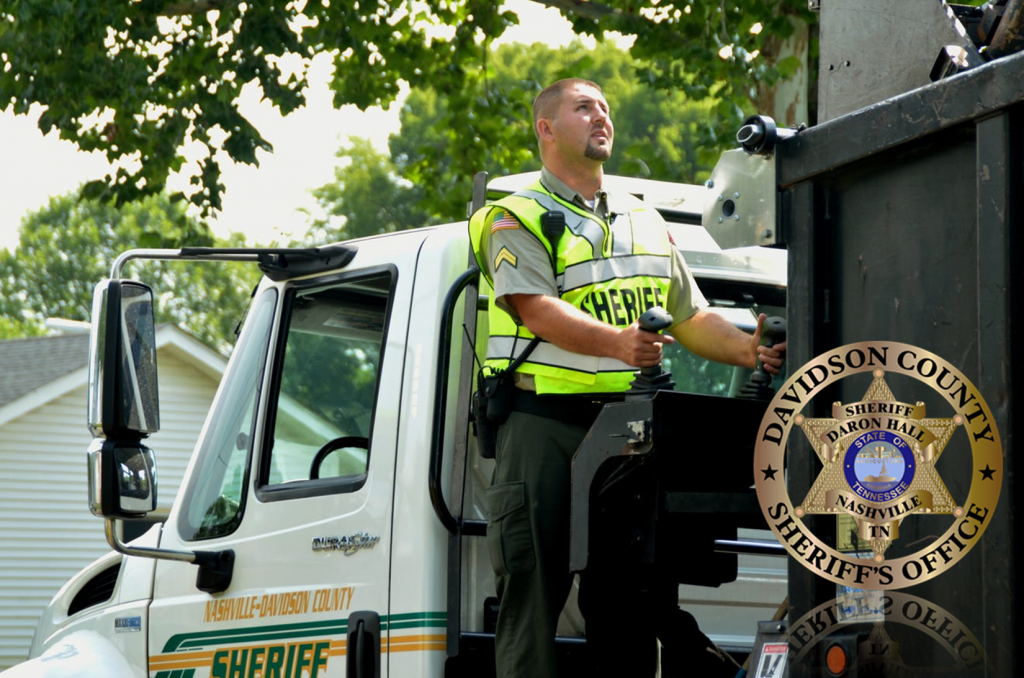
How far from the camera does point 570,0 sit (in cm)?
1070

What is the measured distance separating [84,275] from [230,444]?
5401cm

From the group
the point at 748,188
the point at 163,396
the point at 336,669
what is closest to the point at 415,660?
the point at 336,669

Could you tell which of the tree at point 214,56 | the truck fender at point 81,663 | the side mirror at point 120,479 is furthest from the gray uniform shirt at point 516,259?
the tree at point 214,56

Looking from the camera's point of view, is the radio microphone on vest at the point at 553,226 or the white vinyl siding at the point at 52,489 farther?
the white vinyl siding at the point at 52,489

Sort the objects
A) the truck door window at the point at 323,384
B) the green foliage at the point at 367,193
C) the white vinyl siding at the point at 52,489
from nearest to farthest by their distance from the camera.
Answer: the truck door window at the point at 323,384 < the white vinyl siding at the point at 52,489 < the green foliage at the point at 367,193

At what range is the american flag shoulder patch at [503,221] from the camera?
320 cm

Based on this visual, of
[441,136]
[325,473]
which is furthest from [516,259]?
[441,136]

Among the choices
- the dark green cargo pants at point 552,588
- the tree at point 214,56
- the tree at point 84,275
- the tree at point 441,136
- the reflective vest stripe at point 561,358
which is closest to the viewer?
the dark green cargo pants at point 552,588

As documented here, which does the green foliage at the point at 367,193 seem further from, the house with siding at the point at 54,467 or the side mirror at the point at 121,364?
the side mirror at the point at 121,364

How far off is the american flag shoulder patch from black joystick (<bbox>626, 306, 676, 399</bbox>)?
1.94ft

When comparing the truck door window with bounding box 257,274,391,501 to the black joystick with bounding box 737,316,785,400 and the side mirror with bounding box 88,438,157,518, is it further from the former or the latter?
the black joystick with bounding box 737,316,785,400

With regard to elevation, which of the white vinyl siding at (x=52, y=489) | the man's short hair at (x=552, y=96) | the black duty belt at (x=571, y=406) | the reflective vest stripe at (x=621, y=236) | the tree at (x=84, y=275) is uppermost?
the tree at (x=84, y=275)

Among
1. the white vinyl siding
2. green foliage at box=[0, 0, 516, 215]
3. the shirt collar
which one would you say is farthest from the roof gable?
the shirt collar

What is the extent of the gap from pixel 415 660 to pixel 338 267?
3.88ft
